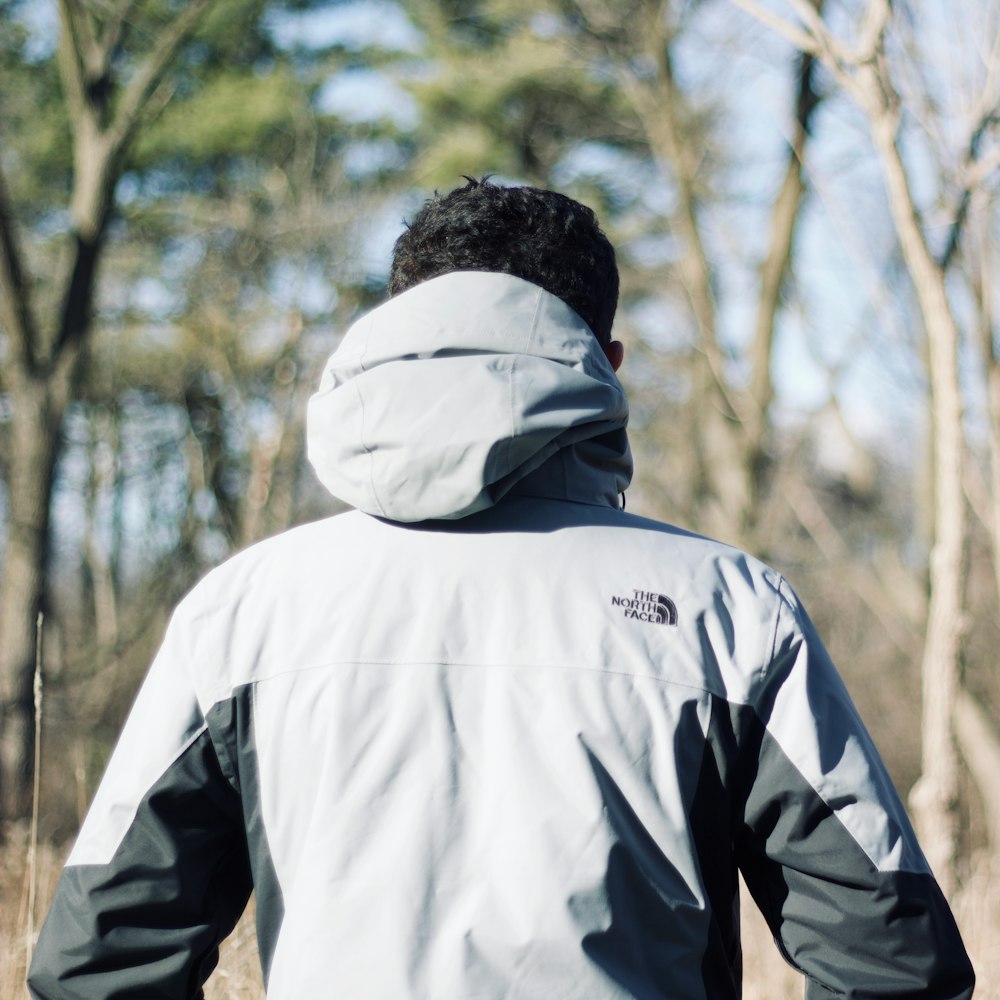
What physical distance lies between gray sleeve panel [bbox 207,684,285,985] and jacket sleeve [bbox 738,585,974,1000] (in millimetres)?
479

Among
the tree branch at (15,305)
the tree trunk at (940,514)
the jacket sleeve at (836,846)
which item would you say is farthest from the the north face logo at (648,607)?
the tree branch at (15,305)

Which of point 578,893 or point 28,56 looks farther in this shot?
point 28,56

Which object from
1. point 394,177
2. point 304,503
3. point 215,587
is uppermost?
point 394,177

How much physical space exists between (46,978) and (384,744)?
426mm

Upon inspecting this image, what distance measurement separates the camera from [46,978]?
1189mm

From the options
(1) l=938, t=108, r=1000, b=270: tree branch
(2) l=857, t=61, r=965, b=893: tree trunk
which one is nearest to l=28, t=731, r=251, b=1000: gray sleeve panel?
(2) l=857, t=61, r=965, b=893: tree trunk

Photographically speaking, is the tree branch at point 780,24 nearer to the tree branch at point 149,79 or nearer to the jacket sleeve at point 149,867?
the jacket sleeve at point 149,867

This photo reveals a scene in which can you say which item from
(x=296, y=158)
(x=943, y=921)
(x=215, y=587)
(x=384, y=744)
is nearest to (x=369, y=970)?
(x=384, y=744)

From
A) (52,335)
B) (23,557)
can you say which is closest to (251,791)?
(23,557)

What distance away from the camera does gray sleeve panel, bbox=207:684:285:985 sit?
1.17 meters

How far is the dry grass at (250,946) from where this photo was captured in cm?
263

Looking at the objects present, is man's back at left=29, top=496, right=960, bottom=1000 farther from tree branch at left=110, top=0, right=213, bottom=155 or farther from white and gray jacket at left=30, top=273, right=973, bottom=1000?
tree branch at left=110, top=0, right=213, bottom=155

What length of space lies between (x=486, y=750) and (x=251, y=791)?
0.81 ft

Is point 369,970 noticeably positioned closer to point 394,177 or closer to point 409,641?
point 409,641
